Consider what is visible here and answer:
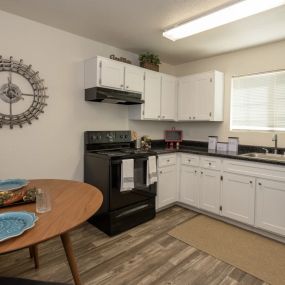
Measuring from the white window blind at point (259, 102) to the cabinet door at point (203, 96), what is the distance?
41 cm

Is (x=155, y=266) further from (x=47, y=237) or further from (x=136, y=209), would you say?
(x=47, y=237)

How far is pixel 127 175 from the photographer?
272cm

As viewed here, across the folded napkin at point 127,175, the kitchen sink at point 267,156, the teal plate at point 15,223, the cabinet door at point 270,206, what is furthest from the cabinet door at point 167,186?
the teal plate at point 15,223

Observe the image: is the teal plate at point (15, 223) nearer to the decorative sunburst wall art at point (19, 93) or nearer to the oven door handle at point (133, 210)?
the decorative sunburst wall art at point (19, 93)

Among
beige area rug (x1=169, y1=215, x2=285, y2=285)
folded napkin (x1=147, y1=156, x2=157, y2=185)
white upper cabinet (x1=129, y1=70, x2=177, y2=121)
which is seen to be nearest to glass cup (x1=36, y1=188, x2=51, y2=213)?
folded napkin (x1=147, y1=156, x2=157, y2=185)

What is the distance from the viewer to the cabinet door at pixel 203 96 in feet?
11.4

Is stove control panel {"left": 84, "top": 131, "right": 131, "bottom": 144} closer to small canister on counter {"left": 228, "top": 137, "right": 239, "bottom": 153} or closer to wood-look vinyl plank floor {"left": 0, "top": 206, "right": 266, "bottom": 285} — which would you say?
wood-look vinyl plank floor {"left": 0, "top": 206, "right": 266, "bottom": 285}

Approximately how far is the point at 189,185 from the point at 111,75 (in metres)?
1.98

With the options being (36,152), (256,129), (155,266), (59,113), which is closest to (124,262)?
(155,266)

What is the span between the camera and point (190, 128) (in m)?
4.15

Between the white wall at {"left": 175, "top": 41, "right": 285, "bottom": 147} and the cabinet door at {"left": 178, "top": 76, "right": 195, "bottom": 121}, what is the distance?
371mm

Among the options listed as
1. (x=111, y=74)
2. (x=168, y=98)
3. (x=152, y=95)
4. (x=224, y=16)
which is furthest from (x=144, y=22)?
(x=168, y=98)

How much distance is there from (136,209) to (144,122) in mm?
1533

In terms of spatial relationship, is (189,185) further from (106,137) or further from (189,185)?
(106,137)
